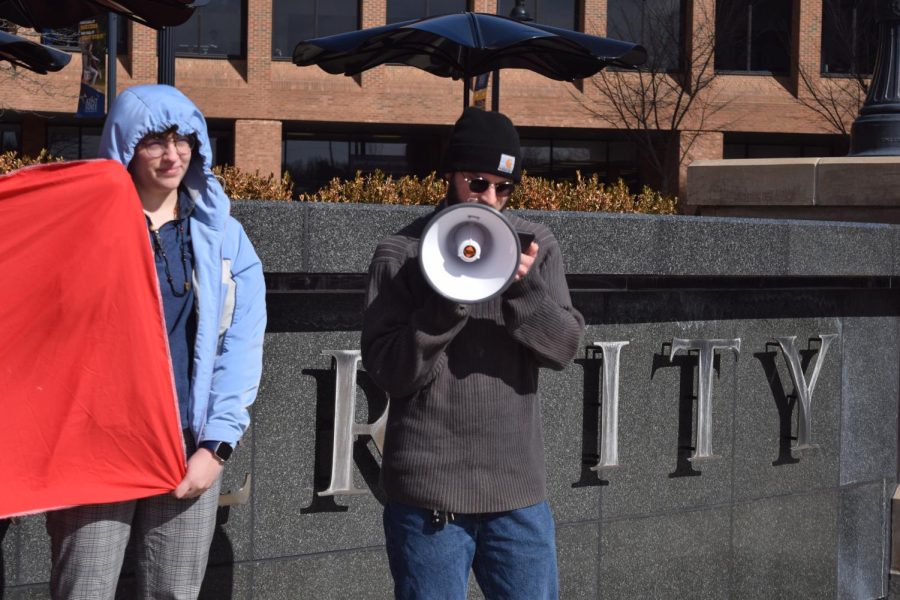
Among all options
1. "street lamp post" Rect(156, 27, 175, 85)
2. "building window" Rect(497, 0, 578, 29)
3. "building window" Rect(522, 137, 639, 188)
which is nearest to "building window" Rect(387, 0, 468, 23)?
"building window" Rect(497, 0, 578, 29)

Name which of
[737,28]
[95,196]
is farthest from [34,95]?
[95,196]

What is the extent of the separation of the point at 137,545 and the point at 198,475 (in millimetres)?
287

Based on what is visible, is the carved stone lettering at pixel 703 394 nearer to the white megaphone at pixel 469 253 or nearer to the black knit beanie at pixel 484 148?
the black knit beanie at pixel 484 148

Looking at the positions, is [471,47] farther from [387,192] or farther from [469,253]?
[469,253]

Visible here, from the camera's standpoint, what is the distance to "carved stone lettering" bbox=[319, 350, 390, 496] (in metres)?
4.99

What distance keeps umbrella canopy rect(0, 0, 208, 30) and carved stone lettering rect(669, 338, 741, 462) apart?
13.7 ft

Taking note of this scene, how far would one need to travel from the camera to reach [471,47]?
1191cm

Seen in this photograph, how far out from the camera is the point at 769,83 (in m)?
40.1

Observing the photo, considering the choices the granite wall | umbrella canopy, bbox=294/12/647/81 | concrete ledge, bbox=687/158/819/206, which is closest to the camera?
the granite wall

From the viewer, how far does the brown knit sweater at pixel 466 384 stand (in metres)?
A: 3.41

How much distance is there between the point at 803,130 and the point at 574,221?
36.3 m

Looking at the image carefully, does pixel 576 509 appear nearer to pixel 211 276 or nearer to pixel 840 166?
pixel 211 276

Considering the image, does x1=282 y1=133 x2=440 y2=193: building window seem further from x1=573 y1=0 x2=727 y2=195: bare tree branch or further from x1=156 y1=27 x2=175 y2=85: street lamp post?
x1=156 y1=27 x2=175 y2=85: street lamp post

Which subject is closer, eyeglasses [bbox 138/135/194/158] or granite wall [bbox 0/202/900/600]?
eyeglasses [bbox 138/135/194/158]
